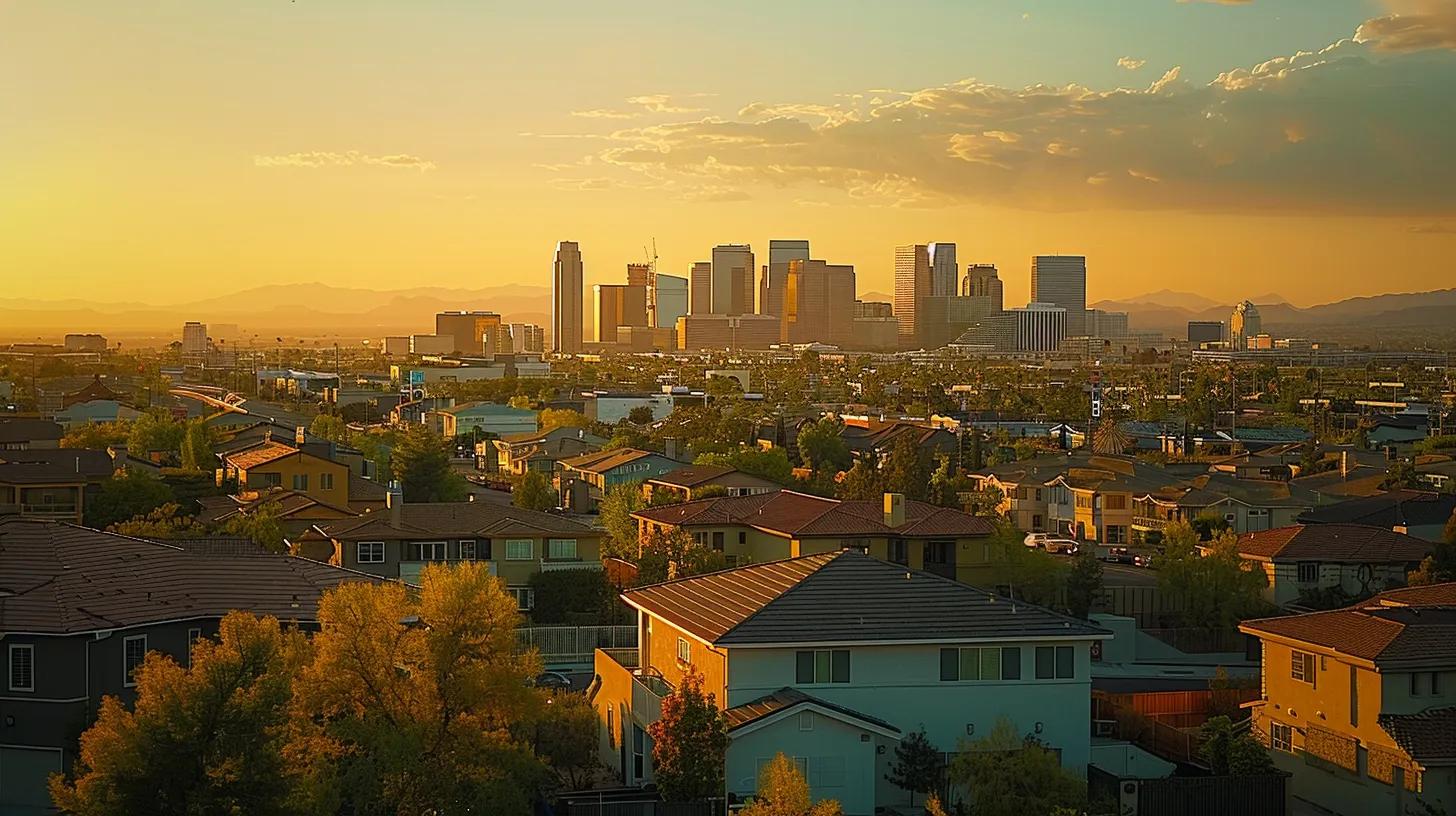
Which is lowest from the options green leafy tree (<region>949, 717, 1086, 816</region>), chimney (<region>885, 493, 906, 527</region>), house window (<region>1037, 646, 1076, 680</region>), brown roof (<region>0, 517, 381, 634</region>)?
green leafy tree (<region>949, 717, 1086, 816</region>)

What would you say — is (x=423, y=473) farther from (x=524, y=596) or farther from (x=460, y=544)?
(x=524, y=596)

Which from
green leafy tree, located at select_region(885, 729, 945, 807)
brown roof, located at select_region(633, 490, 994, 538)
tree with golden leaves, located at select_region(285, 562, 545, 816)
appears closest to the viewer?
tree with golden leaves, located at select_region(285, 562, 545, 816)

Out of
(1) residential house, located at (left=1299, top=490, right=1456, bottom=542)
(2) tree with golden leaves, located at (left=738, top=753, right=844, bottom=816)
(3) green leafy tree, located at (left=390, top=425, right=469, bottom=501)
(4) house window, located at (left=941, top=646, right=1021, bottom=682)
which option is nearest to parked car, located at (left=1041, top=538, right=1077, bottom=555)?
(1) residential house, located at (left=1299, top=490, right=1456, bottom=542)

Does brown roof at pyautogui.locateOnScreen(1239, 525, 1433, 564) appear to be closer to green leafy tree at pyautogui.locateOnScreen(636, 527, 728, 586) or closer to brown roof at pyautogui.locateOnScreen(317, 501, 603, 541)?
green leafy tree at pyautogui.locateOnScreen(636, 527, 728, 586)

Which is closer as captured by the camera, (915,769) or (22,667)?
(915,769)

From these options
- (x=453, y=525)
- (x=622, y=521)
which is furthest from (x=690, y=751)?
(x=622, y=521)

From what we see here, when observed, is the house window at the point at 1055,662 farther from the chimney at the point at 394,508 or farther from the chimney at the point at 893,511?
the chimney at the point at 394,508

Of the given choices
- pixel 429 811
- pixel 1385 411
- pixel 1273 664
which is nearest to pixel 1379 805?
pixel 1273 664
